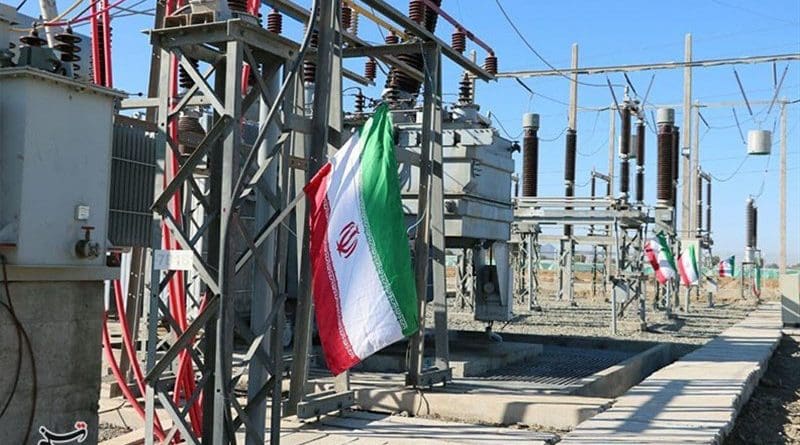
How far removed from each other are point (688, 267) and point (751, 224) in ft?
44.0

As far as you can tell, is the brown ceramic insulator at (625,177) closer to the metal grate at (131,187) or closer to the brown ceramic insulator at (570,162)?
the brown ceramic insulator at (570,162)

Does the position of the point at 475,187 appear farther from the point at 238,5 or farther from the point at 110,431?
the point at 110,431

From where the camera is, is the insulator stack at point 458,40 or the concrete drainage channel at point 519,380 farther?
the insulator stack at point 458,40

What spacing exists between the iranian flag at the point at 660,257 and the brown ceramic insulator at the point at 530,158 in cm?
346

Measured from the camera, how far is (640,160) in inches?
838

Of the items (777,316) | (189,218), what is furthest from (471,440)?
(777,316)

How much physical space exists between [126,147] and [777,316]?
22.1 meters

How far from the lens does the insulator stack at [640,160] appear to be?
2080 centimetres

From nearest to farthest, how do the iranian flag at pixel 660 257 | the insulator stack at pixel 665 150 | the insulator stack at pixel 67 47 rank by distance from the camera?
the insulator stack at pixel 67 47 → the insulator stack at pixel 665 150 → the iranian flag at pixel 660 257

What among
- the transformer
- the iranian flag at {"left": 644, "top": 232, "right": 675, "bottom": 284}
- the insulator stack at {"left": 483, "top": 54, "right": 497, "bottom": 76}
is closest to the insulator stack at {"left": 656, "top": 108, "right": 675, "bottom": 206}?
the iranian flag at {"left": 644, "top": 232, "right": 675, "bottom": 284}

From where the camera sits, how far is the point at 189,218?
20.8 ft

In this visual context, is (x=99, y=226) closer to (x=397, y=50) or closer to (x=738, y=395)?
(x=397, y=50)

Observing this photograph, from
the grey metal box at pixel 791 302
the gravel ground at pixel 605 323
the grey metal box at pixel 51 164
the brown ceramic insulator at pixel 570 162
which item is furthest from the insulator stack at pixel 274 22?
the grey metal box at pixel 791 302

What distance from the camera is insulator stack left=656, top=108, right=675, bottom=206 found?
19.0 metres
